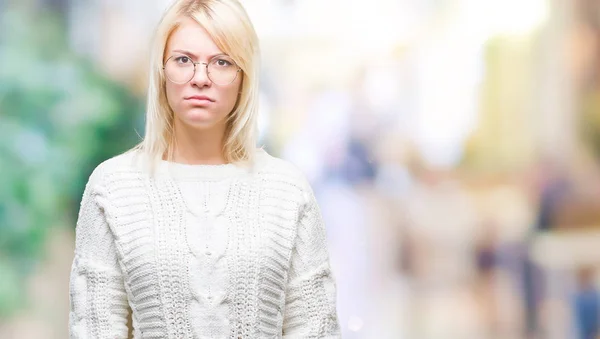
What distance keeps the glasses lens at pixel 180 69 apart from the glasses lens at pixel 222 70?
0.04 m

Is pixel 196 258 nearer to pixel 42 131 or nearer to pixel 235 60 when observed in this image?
pixel 235 60

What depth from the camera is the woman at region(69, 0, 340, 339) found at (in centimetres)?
183

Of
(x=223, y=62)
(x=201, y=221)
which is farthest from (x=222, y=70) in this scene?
(x=201, y=221)

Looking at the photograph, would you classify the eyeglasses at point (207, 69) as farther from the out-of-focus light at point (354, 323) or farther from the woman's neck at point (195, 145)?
the out-of-focus light at point (354, 323)

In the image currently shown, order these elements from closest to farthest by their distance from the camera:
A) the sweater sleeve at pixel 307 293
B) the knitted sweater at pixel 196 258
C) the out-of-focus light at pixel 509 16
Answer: the knitted sweater at pixel 196 258 < the sweater sleeve at pixel 307 293 < the out-of-focus light at pixel 509 16

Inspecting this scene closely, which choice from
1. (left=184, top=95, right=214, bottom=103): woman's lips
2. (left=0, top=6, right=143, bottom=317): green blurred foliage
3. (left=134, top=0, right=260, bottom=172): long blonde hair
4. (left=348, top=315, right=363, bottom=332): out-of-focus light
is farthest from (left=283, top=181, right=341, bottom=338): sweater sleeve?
(left=0, top=6, right=143, bottom=317): green blurred foliage

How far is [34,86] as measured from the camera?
2.96 metres

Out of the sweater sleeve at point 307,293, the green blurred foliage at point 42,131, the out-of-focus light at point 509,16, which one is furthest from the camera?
the out-of-focus light at point 509,16

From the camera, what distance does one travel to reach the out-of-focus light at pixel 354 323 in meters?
2.98

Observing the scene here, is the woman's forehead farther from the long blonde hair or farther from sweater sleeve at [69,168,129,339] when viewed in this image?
sweater sleeve at [69,168,129,339]

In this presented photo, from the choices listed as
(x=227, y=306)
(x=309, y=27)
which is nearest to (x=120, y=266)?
(x=227, y=306)

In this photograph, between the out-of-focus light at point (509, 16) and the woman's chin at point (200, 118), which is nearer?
the woman's chin at point (200, 118)

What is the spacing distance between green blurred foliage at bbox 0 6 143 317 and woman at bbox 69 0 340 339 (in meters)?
1.05

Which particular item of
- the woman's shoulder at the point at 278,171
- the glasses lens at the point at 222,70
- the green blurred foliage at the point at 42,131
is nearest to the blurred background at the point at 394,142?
the green blurred foliage at the point at 42,131
